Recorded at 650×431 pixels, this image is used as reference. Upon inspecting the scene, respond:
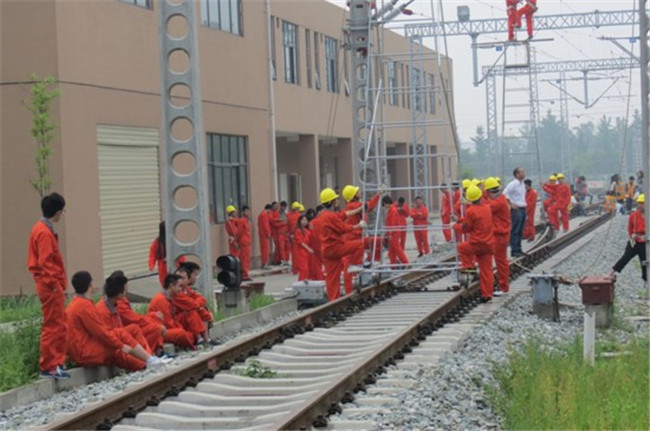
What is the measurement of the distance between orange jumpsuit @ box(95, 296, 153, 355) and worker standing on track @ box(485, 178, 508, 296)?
7.45 metres

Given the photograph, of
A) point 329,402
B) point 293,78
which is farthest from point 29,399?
point 293,78

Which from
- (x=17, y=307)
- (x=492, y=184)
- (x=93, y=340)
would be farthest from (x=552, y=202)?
(x=93, y=340)

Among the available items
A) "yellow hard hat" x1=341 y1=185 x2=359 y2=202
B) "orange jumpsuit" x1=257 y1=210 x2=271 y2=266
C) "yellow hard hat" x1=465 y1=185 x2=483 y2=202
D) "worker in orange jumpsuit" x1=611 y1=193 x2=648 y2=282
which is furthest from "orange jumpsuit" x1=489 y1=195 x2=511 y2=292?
"orange jumpsuit" x1=257 y1=210 x2=271 y2=266

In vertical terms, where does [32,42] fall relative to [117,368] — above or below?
above

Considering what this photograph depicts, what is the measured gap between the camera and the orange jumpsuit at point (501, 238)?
1992cm

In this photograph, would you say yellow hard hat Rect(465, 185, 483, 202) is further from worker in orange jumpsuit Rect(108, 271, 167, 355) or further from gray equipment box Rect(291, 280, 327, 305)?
worker in orange jumpsuit Rect(108, 271, 167, 355)

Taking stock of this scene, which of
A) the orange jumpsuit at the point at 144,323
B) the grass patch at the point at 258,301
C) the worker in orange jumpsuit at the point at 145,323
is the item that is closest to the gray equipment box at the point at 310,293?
the grass patch at the point at 258,301

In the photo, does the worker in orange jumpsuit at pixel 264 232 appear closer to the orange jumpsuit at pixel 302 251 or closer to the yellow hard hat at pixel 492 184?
the orange jumpsuit at pixel 302 251

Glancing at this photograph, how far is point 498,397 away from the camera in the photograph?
1020 centimetres

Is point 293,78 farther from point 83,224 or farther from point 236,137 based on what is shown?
point 83,224

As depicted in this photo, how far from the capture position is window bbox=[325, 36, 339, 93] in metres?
46.2

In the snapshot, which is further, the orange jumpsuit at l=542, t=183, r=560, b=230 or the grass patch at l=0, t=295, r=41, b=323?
the orange jumpsuit at l=542, t=183, r=560, b=230

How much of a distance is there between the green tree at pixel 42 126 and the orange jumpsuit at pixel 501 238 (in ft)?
25.0

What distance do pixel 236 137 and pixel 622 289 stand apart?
→ 1386 centimetres
